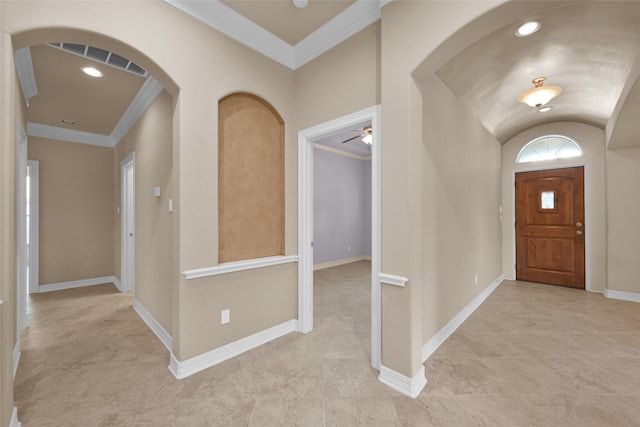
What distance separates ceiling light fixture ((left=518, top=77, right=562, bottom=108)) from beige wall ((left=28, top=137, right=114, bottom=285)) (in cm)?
677

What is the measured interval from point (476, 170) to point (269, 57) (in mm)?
3068

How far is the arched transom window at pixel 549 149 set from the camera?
4742mm

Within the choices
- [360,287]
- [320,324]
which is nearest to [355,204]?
[360,287]

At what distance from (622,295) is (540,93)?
141 inches

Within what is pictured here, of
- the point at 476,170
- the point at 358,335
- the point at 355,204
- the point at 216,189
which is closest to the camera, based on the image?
the point at 216,189

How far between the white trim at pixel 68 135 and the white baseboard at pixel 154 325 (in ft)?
10.7

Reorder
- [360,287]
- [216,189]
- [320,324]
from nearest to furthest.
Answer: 1. [216,189]
2. [320,324]
3. [360,287]

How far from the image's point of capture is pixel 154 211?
305 centimetres

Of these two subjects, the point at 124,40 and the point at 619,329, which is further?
the point at 619,329

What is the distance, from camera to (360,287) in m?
4.89

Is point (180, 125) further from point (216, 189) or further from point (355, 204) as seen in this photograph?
point (355, 204)

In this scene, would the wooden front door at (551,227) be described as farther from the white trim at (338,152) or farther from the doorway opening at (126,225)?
the doorway opening at (126,225)

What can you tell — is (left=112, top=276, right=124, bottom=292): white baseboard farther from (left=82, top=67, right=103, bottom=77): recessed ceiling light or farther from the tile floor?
(left=82, top=67, right=103, bottom=77): recessed ceiling light

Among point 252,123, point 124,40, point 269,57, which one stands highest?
point 269,57
